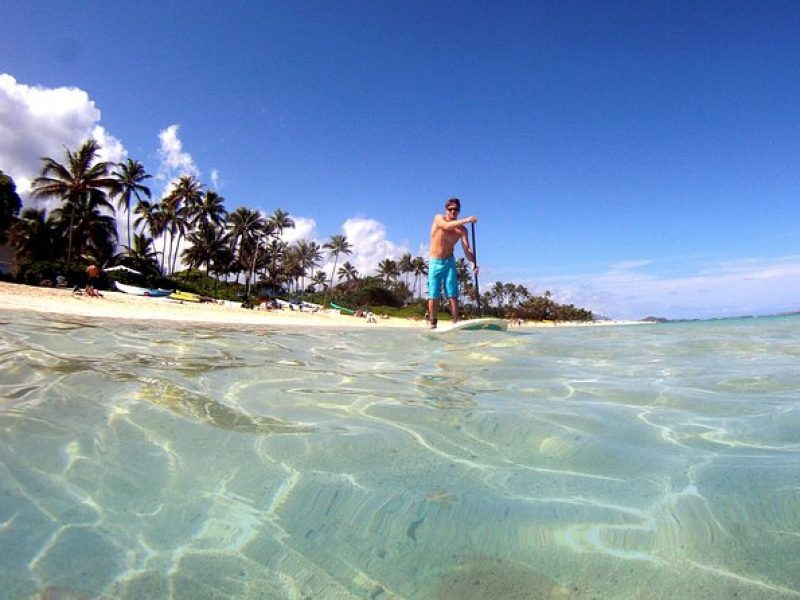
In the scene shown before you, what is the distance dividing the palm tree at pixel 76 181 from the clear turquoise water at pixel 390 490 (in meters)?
40.0

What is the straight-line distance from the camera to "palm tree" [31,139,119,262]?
116ft

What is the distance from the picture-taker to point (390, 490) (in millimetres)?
1997

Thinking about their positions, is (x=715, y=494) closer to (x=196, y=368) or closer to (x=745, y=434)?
Result: (x=745, y=434)

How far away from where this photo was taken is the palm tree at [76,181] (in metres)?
35.2

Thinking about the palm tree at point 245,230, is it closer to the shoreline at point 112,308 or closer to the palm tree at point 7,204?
the palm tree at point 7,204

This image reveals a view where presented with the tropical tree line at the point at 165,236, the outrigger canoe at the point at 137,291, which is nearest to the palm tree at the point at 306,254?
the tropical tree line at the point at 165,236

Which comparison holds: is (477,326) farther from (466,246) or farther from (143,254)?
(143,254)

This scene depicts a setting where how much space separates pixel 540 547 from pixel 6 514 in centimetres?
195

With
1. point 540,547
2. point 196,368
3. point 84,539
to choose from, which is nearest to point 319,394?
point 196,368

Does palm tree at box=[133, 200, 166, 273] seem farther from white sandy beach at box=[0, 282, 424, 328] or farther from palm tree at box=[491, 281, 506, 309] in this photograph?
palm tree at box=[491, 281, 506, 309]

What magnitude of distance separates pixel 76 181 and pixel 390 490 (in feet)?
143

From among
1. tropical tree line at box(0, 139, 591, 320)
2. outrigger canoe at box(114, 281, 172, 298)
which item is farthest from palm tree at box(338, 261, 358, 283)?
outrigger canoe at box(114, 281, 172, 298)

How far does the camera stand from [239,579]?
1488mm

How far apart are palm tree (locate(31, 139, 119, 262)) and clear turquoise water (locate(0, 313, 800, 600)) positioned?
4000 cm
